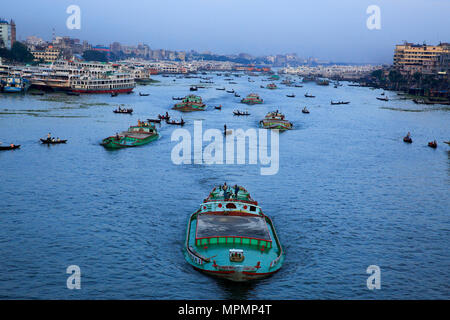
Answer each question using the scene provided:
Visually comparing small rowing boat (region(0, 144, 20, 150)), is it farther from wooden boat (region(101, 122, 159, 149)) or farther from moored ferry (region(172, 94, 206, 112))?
moored ferry (region(172, 94, 206, 112))

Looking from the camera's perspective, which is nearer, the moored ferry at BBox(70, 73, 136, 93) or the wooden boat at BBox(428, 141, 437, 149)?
the wooden boat at BBox(428, 141, 437, 149)

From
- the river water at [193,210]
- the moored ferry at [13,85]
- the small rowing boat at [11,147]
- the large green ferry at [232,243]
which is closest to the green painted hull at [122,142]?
the river water at [193,210]

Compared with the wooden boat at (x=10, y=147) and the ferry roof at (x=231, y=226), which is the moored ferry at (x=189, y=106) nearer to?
the wooden boat at (x=10, y=147)

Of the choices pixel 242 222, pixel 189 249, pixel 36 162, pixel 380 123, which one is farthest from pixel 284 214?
pixel 380 123

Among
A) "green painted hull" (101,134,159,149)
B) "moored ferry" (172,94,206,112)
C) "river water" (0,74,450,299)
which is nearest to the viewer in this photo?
"river water" (0,74,450,299)

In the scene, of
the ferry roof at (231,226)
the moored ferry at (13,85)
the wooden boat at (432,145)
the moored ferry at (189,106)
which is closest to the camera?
the ferry roof at (231,226)

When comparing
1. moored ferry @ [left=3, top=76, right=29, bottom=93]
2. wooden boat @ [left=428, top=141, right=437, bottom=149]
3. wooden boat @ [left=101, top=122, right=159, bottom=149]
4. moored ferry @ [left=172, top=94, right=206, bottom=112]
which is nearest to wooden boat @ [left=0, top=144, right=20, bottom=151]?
wooden boat @ [left=101, top=122, right=159, bottom=149]
